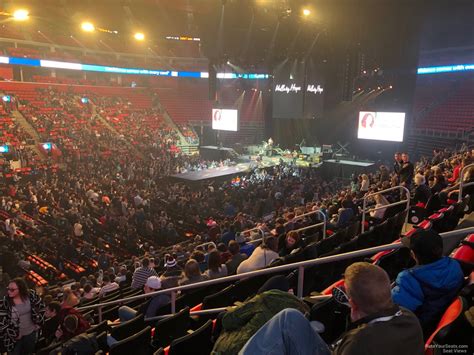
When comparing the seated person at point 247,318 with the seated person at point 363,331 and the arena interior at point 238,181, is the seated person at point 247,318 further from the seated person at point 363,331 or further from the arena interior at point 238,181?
the seated person at point 363,331

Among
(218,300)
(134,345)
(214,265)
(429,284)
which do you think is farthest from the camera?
(214,265)

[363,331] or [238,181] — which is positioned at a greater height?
[363,331]

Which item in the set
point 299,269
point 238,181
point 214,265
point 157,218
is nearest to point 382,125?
point 238,181

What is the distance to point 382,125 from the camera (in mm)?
18531

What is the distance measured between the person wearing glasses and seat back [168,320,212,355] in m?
2.42

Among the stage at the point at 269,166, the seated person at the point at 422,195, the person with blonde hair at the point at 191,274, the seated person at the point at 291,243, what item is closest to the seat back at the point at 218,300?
the person with blonde hair at the point at 191,274

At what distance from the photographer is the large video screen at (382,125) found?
58.0 feet

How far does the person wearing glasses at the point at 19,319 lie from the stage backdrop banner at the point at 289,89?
16.6m

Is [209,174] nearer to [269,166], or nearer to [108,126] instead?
[269,166]

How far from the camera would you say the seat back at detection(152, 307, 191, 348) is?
3611mm

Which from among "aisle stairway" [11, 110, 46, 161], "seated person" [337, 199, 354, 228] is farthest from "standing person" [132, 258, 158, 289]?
"aisle stairway" [11, 110, 46, 161]

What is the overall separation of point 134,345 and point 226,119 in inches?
920

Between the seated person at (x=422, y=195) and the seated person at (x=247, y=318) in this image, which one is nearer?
the seated person at (x=247, y=318)

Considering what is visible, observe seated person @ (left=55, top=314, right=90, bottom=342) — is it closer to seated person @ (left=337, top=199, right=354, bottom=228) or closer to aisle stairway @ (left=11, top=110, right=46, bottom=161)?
seated person @ (left=337, top=199, right=354, bottom=228)
